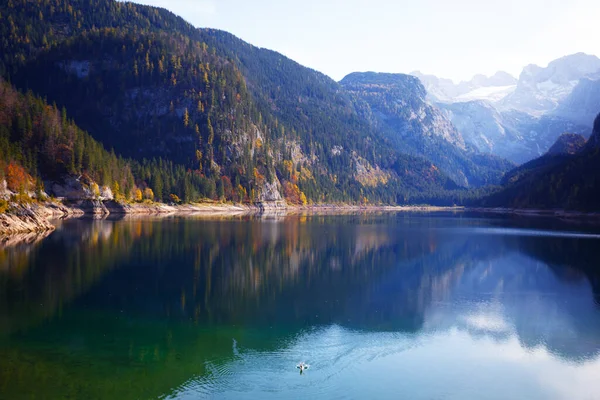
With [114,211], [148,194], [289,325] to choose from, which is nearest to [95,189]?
[114,211]

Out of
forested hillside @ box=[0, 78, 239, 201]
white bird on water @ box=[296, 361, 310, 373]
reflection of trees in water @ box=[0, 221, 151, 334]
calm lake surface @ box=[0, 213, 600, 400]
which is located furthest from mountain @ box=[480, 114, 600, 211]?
white bird on water @ box=[296, 361, 310, 373]

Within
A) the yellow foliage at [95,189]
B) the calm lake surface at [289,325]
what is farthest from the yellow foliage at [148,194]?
the calm lake surface at [289,325]

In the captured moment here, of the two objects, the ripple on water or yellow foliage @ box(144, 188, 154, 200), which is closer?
the ripple on water

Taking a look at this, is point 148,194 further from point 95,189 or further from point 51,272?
point 51,272

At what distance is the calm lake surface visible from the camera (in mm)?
17906

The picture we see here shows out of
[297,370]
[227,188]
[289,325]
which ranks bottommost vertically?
[297,370]

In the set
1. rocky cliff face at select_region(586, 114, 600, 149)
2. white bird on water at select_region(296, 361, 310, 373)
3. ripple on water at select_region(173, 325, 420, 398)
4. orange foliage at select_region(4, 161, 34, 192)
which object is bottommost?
ripple on water at select_region(173, 325, 420, 398)

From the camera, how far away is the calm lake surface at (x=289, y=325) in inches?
705

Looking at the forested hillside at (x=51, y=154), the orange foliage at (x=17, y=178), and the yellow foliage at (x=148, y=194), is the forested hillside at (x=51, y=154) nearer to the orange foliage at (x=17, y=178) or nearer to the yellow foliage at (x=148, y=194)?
the yellow foliage at (x=148, y=194)

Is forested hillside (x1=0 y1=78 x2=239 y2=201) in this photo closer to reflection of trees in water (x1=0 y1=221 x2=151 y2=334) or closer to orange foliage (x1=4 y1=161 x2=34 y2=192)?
orange foliage (x1=4 y1=161 x2=34 y2=192)

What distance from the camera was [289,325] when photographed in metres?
24.9

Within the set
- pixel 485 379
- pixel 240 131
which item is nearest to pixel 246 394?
pixel 485 379

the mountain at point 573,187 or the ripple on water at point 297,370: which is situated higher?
the mountain at point 573,187

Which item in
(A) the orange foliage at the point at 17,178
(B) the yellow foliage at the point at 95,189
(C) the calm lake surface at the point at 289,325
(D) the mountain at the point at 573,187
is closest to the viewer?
(C) the calm lake surface at the point at 289,325
